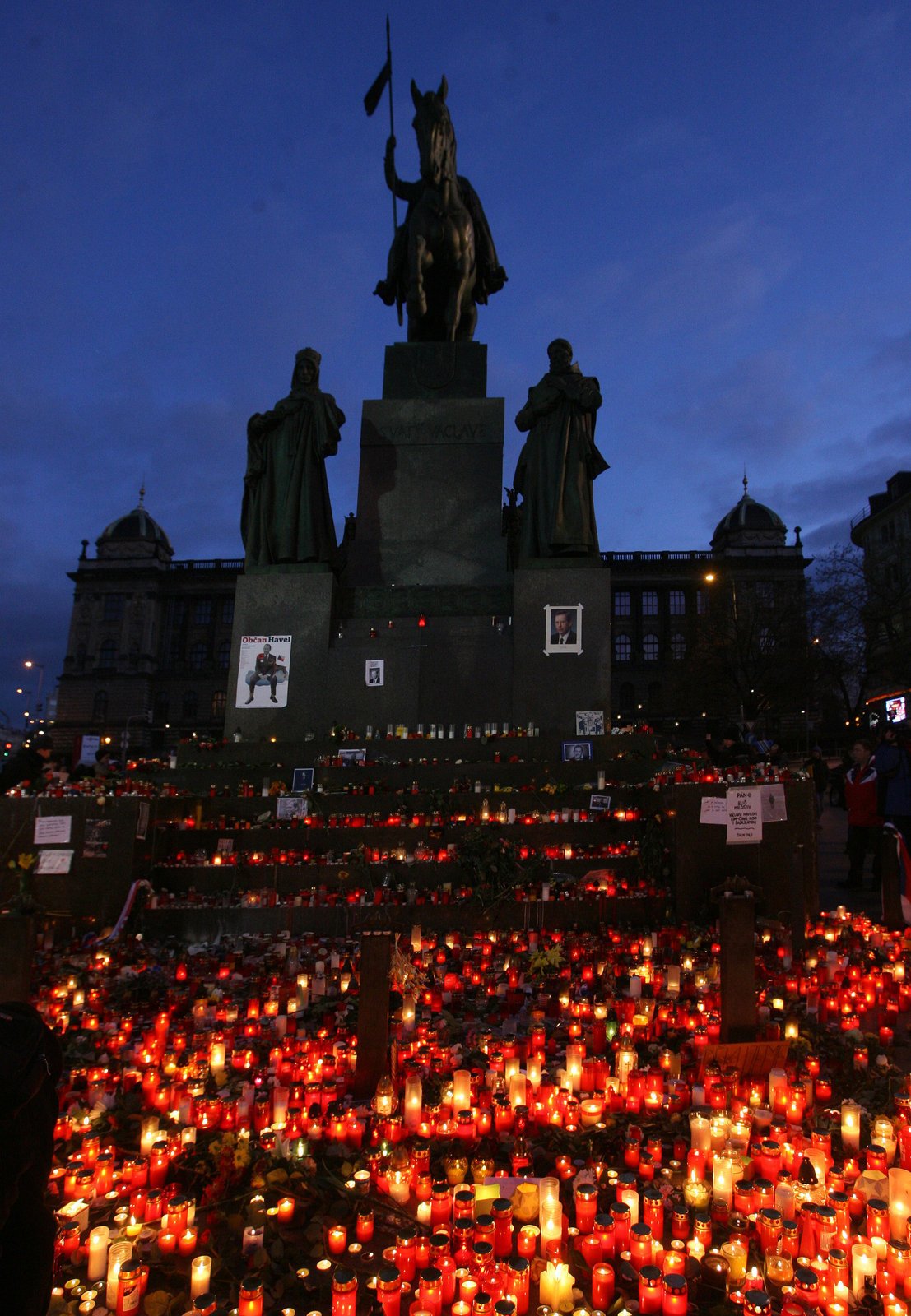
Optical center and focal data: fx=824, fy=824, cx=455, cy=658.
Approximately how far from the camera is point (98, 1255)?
297cm

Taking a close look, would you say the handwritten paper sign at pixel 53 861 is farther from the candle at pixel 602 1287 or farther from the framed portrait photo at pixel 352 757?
the candle at pixel 602 1287

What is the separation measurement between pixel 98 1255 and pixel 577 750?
771 cm

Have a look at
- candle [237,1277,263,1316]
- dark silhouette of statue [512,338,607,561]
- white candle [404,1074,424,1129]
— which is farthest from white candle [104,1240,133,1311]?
dark silhouette of statue [512,338,607,561]

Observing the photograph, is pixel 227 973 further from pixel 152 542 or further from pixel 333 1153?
pixel 152 542

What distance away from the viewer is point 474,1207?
3.28 metres

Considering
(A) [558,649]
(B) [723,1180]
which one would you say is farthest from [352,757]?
(B) [723,1180]

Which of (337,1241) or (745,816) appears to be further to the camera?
(745,816)

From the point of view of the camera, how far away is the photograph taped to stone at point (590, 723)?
11070 mm

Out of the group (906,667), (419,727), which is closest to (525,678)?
(419,727)

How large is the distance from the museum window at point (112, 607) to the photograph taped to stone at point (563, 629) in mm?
74231

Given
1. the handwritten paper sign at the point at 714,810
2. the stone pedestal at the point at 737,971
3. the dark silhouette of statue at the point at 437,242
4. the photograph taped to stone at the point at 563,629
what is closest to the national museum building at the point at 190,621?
the dark silhouette of statue at the point at 437,242

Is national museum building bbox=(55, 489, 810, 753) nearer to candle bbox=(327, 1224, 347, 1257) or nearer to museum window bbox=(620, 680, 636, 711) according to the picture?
museum window bbox=(620, 680, 636, 711)

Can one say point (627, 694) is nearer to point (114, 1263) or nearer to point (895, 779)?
point (895, 779)

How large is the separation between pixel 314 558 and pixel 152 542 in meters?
74.5
